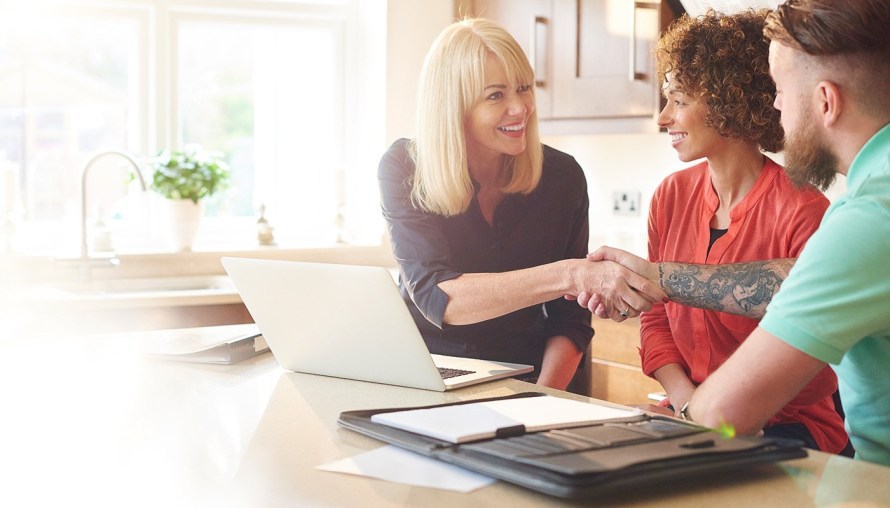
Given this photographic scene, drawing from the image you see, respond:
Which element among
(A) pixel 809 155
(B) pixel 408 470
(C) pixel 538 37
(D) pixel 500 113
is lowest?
(B) pixel 408 470

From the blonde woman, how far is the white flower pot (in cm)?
178

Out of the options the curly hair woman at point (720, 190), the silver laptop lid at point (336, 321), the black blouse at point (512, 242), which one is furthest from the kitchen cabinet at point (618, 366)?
the silver laptop lid at point (336, 321)

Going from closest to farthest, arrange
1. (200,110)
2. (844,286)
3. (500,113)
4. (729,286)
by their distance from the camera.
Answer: (844,286), (729,286), (500,113), (200,110)

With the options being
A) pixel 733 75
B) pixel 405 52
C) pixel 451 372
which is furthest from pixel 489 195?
pixel 405 52

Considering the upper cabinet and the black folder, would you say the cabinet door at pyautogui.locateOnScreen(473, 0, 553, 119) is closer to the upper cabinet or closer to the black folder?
the upper cabinet

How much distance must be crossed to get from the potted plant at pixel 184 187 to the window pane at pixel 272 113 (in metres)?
0.34

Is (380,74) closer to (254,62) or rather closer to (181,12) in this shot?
(254,62)

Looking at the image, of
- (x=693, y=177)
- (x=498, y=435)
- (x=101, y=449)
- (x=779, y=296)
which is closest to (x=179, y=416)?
(x=101, y=449)

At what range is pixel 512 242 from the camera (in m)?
2.28

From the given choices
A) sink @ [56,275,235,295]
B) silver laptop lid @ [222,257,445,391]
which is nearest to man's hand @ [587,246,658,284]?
silver laptop lid @ [222,257,445,391]

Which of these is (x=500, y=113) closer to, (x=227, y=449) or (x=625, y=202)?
(x=227, y=449)

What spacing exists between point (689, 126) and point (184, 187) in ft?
7.60

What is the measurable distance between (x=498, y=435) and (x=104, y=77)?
3393 millimetres

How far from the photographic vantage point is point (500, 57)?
2.26 meters
